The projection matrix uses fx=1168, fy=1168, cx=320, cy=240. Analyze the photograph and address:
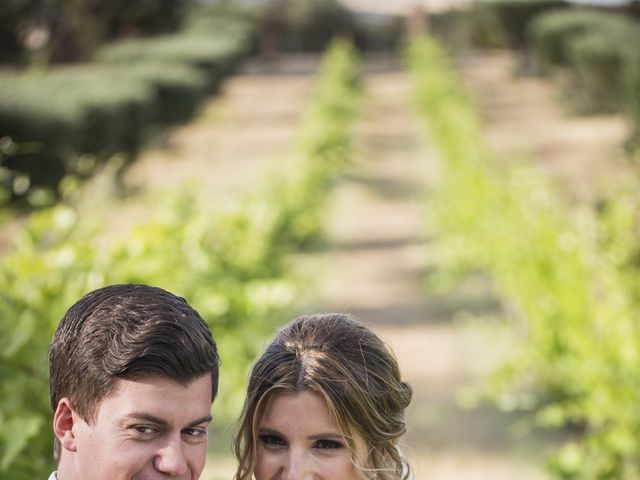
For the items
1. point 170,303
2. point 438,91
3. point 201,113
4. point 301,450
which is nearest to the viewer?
point 170,303

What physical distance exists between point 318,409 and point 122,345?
503 millimetres

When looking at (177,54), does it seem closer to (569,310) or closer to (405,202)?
(405,202)

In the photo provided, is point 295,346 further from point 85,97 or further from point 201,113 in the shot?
point 201,113

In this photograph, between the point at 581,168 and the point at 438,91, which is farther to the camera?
the point at 438,91

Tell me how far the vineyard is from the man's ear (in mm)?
963

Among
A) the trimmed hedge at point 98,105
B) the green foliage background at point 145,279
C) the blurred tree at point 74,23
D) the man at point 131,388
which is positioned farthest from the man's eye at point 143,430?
the blurred tree at point 74,23

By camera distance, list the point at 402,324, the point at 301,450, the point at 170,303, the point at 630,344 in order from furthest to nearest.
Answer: the point at 402,324
the point at 630,344
the point at 301,450
the point at 170,303

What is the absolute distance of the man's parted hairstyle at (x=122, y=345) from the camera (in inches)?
58.6

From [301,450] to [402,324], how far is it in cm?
620

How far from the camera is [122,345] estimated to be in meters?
1.49

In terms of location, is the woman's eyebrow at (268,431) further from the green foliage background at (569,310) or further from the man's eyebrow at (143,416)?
the green foliage background at (569,310)

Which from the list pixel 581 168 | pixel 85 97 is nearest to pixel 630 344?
pixel 85 97

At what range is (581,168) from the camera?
16.0m

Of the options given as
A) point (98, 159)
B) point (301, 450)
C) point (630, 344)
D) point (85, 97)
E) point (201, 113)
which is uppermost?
point (201, 113)
